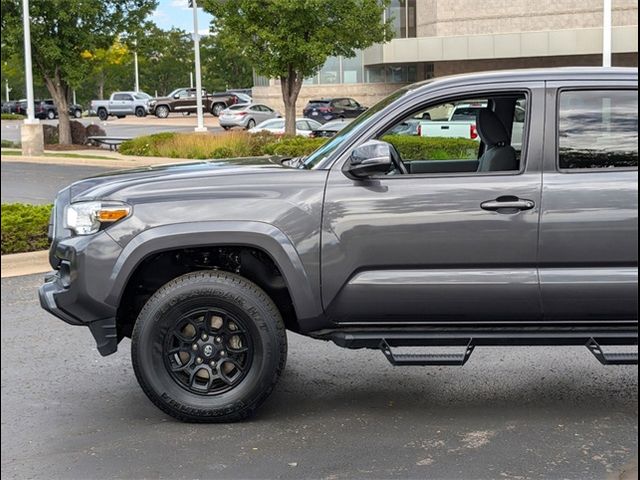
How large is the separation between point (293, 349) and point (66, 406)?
76.8 inches

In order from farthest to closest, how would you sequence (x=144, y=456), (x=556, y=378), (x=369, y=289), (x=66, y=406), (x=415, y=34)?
1. (x=415, y=34)
2. (x=556, y=378)
3. (x=66, y=406)
4. (x=369, y=289)
5. (x=144, y=456)

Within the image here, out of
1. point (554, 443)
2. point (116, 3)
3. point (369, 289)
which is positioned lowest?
point (554, 443)

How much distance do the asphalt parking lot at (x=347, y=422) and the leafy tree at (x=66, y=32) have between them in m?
25.1

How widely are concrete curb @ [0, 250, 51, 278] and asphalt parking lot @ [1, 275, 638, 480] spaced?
A: 295 centimetres

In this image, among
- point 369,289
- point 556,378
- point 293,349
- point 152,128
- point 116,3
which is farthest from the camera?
point 152,128

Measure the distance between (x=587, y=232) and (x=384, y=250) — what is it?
1.14 metres

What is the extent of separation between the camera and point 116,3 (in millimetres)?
31734

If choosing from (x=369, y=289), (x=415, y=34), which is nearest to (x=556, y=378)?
(x=369, y=289)

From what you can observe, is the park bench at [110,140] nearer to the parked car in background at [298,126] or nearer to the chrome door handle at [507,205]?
the parked car in background at [298,126]

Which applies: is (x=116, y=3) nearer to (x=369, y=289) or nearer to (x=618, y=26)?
(x=369, y=289)

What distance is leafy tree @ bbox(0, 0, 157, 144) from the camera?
2973cm

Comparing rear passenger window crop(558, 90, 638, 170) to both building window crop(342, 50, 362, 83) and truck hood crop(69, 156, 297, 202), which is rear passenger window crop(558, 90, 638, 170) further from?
building window crop(342, 50, 362, 83)

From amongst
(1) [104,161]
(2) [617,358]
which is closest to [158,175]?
(2) [617,358]

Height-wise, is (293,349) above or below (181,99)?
below
